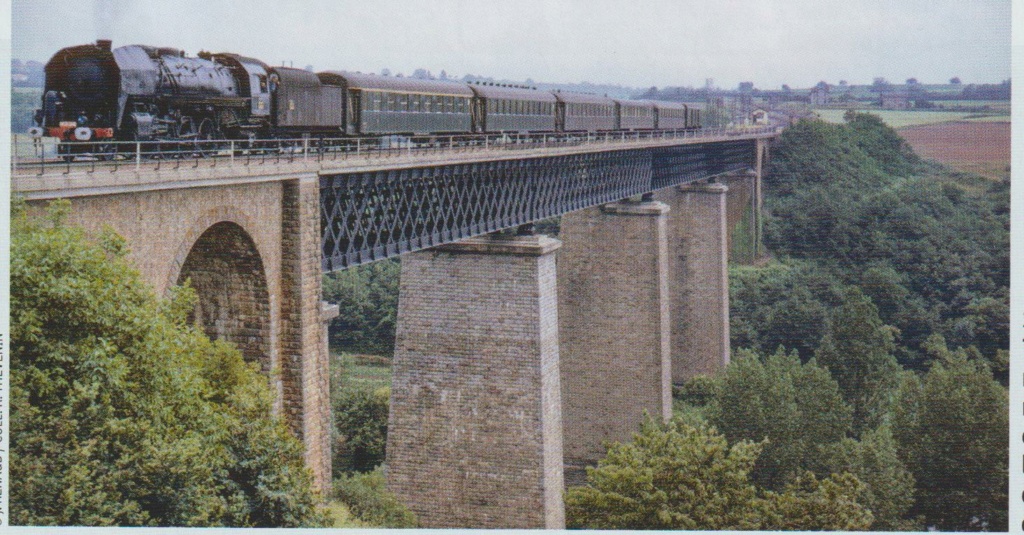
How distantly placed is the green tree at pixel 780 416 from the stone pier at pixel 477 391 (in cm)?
865

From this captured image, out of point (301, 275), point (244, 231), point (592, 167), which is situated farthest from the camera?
point (592, 167)

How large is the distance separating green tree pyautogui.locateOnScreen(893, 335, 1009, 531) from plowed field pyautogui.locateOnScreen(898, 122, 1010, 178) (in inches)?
571

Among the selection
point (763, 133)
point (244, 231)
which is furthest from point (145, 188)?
point (763, 133)

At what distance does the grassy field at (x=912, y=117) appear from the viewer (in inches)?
2098

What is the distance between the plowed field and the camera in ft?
174

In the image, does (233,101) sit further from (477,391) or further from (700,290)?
(700,290)

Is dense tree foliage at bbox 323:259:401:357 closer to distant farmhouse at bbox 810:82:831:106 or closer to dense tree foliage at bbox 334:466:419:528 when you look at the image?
dense tree foliage at bbox 334:466:419:528

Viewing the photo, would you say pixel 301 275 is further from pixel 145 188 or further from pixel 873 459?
pixel 873 459

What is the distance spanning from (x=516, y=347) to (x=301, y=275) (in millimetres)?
13320

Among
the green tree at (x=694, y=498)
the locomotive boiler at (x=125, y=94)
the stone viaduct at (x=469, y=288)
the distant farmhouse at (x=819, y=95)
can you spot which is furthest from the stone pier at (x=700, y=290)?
the locomotive boiler at (x=125, y=94)

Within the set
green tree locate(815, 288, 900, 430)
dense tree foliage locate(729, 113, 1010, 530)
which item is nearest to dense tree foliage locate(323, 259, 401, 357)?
dense tree foliage locate(729, 113, 1010, 530)

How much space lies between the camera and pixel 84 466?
14.2m

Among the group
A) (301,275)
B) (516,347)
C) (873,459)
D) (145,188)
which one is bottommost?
(873,459)

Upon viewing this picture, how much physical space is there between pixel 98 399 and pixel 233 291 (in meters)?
7.48
